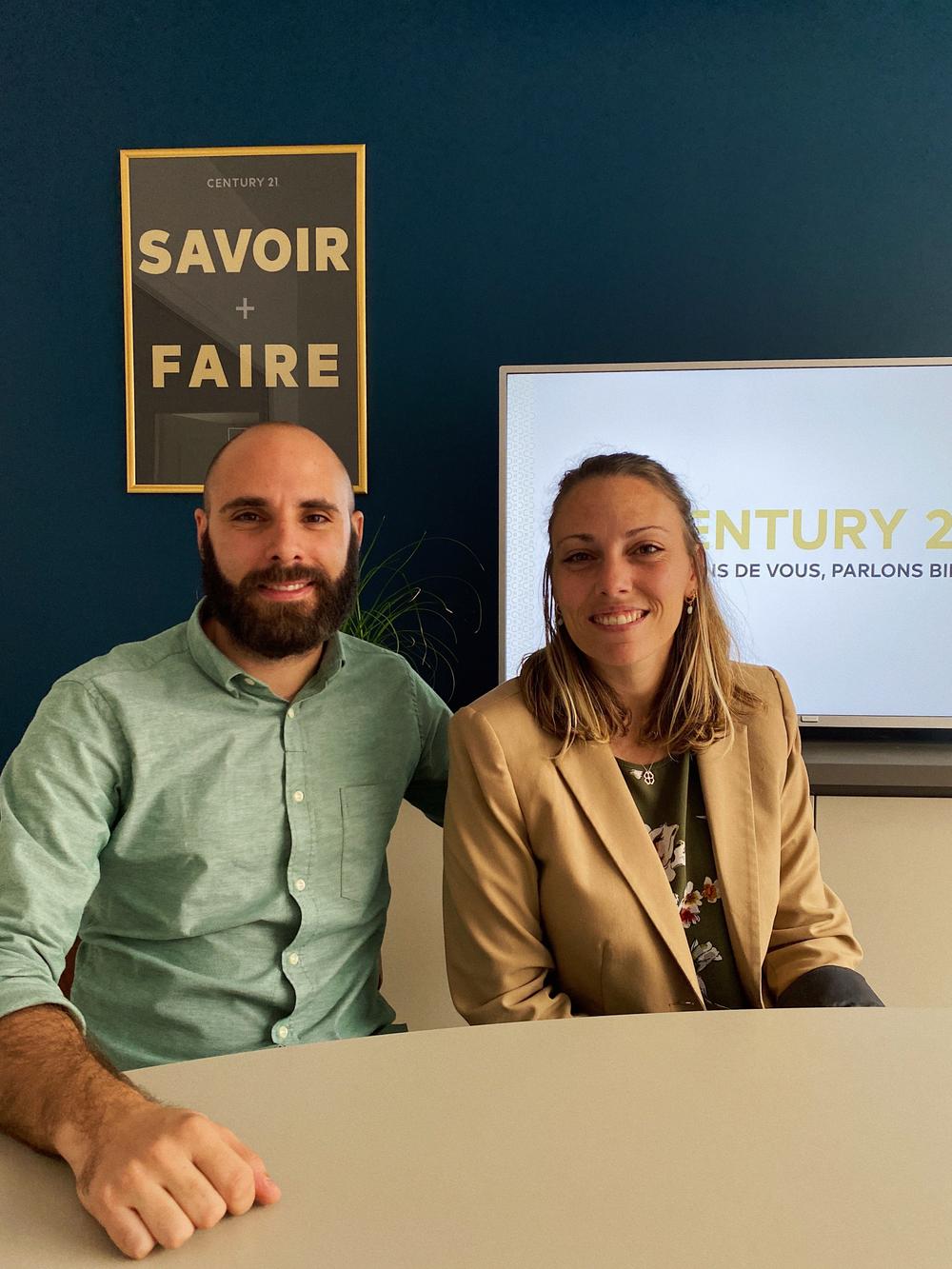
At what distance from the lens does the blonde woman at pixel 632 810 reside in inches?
58.8

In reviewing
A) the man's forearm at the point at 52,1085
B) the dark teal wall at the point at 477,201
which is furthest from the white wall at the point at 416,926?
the man's forearm at the point at 52,1085

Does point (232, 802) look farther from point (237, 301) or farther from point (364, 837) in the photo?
point (237, 301)

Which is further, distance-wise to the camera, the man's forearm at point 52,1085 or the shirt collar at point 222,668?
the shirt collar at point 222,668

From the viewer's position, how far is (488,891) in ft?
4.93

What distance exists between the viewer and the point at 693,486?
2.88m

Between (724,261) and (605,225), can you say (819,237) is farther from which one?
(605,225)

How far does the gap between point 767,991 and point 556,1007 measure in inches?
13.1

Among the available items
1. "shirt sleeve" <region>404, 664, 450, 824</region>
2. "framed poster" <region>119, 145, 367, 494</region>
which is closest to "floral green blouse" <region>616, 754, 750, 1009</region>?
"shirt sleeve" <region>404, 664, 450, 824</region>

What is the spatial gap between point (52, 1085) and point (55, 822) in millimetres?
495

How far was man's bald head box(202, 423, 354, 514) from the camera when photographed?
5.36 ft

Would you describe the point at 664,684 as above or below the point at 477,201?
below

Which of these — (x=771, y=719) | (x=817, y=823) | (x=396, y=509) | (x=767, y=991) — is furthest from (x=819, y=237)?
(x=767, y=991)

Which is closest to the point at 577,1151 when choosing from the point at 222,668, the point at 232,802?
the point at 232,802

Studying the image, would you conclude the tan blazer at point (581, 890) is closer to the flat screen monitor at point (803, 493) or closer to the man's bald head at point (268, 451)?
the man's bald head at point (268, 451)
